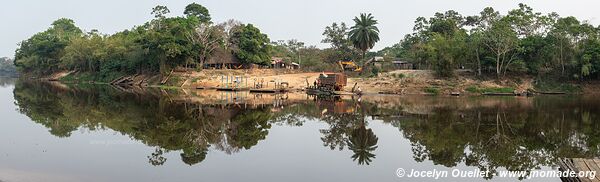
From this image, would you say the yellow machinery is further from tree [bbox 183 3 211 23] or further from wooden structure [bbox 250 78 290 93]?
tree [bbox 183 3 211 23]

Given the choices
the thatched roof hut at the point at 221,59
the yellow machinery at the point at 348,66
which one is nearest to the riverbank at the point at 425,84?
the thatched roof hut at the point at 221,59

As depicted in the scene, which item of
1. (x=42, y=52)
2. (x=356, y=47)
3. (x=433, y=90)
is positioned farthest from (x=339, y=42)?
(x=42, y=52)

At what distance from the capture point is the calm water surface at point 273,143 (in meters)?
15.2

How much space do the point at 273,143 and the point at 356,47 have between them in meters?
60.0

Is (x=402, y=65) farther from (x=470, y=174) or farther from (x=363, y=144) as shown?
(x=470, y=174)

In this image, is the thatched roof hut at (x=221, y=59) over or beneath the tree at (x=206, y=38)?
beneath

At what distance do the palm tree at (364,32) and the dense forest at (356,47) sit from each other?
0.53 feet

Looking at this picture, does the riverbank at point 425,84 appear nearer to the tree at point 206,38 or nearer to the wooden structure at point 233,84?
the wooden structure at point 233,84

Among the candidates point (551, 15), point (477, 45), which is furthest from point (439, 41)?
point (551, 15)

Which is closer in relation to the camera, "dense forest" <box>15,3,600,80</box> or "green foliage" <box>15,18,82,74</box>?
"dense forest" <box>15,3,600,80</box>

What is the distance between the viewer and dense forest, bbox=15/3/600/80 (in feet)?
192

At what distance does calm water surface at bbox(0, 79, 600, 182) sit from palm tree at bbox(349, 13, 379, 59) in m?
42.9

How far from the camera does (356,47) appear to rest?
79062 mm

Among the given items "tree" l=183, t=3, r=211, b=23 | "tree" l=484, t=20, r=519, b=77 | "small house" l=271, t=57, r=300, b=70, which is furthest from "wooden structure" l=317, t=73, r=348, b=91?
"tree" l=183, t=3, r=211, b=23
